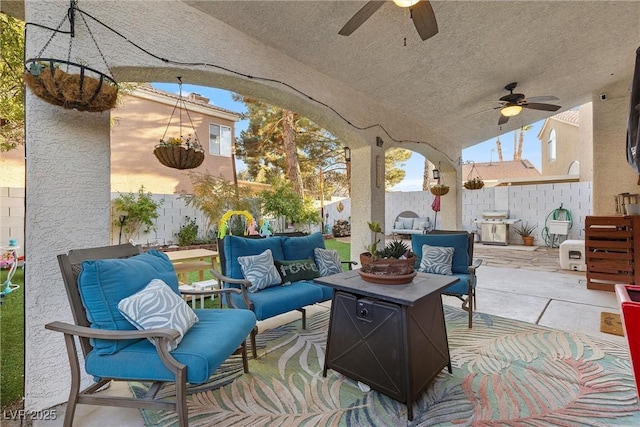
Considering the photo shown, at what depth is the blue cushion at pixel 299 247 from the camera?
11.0ft

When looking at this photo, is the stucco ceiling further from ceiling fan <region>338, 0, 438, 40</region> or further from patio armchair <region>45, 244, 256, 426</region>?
patio armchair <region>45, 244, 256, 426</region>

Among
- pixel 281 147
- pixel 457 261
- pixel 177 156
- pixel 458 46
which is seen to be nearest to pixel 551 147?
pixel 281 147

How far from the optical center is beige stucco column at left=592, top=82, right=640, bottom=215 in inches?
203

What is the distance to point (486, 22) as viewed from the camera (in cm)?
318

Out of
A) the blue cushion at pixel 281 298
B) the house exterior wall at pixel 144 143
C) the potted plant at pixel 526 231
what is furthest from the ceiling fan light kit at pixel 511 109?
the house exterior wall at pixel 144 143

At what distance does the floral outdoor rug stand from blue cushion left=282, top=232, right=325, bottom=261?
0.93m

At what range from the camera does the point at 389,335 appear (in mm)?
1872

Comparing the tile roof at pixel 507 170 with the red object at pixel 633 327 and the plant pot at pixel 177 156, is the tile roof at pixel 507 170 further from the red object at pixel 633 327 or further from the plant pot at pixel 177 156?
the red object at pixel 633 327

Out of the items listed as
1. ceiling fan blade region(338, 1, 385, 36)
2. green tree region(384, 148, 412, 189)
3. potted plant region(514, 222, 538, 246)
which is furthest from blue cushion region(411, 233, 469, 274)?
green tree region(384, 148, 412, 189)

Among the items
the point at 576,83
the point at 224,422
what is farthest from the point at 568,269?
the point at 224,422

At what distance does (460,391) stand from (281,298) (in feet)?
4.99

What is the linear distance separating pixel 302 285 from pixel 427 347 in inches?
54.3

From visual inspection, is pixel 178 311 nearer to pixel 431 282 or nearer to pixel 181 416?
pixel 181 416

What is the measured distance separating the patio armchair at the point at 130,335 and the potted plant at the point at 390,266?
3.30ft
